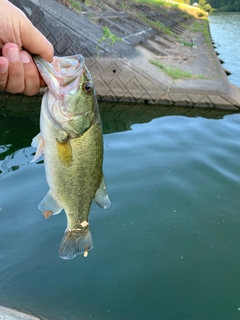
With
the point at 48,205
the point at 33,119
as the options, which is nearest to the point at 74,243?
the point at 48,205

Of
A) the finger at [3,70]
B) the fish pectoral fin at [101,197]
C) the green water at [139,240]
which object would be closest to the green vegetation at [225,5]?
the green water at [139,240]

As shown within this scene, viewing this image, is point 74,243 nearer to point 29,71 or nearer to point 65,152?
point 65,152

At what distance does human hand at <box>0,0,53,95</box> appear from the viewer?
86.7 inches

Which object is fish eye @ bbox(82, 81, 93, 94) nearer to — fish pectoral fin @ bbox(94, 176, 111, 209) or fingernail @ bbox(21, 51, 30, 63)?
fingernail @ bbox(21, 51, 30, 63)

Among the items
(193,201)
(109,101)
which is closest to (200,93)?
(109,101)

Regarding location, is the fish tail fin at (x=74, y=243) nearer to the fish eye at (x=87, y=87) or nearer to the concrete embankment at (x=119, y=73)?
the fish eye at (x=87, y=87)

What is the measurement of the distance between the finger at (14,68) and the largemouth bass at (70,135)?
0.11 m

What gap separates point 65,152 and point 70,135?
11 cm

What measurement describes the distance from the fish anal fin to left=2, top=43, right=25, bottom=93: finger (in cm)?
45

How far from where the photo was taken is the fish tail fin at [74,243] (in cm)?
262

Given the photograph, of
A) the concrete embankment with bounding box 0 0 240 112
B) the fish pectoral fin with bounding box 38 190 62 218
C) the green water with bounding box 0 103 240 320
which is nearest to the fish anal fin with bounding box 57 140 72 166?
the fish pectoral fin with bounding box 38 190 62 218

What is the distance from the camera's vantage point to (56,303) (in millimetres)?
3795

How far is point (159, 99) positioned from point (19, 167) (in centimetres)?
485

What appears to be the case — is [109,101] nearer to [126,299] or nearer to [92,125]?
[126,299]
